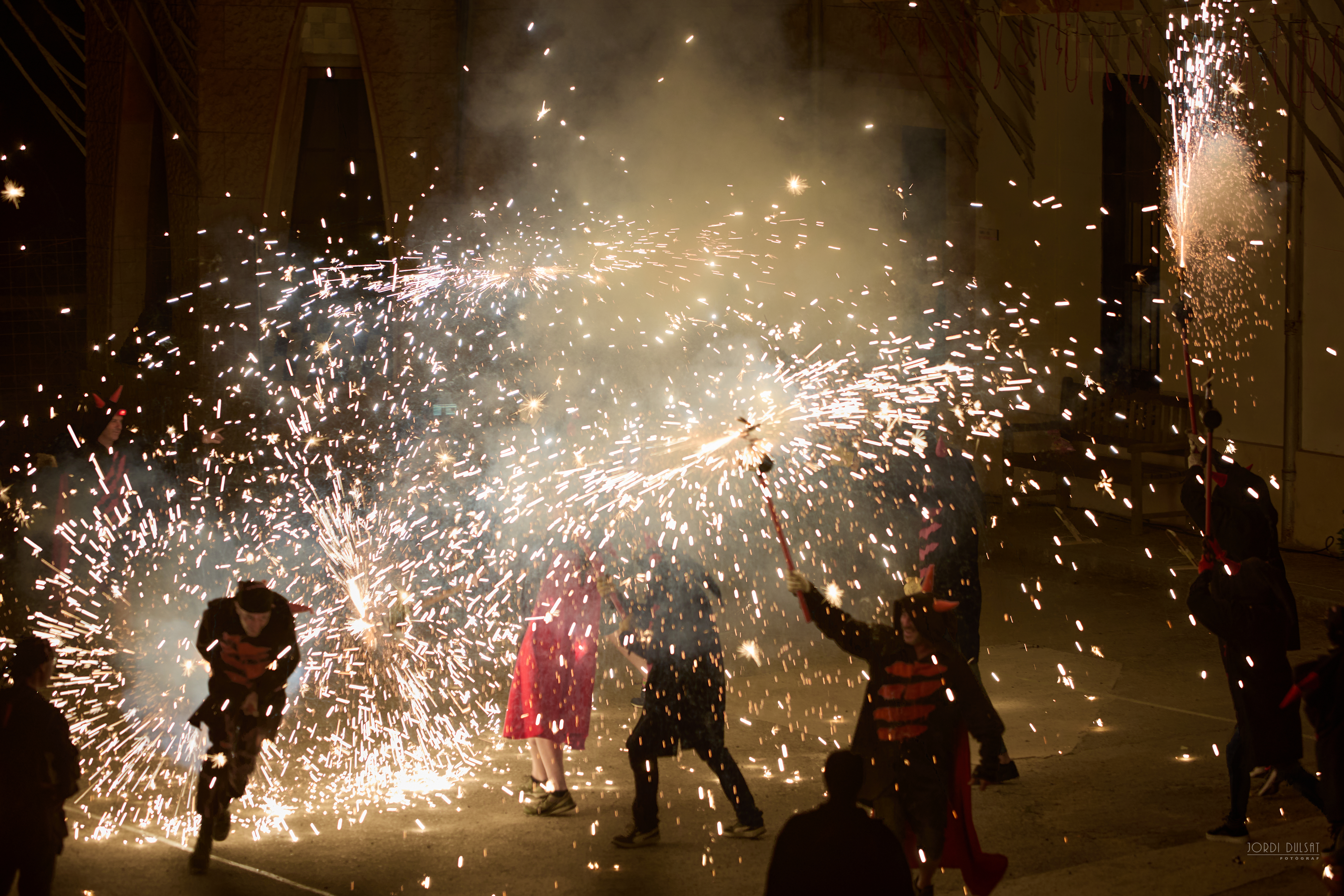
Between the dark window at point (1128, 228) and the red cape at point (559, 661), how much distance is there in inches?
343

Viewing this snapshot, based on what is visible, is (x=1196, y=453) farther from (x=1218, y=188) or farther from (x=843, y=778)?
(x=1218, y=188)

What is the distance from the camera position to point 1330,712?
454 cm

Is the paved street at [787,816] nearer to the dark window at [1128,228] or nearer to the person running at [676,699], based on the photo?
the person running at [676,699]

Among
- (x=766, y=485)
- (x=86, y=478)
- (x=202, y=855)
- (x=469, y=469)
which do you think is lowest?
(x=202, y=855)

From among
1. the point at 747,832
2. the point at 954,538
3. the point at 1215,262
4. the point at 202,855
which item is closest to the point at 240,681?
the point at 202,855

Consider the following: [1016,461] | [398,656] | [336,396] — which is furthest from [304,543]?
[1016,461]

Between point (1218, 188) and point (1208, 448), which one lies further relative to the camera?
A: point (1218, 188)

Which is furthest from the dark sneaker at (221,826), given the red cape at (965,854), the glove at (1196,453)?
the glove at (1196,453)

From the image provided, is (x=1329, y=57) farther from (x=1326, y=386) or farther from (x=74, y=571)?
(x=74, y=571)

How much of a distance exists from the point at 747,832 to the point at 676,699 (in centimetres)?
61

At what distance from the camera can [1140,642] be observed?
27.6 feet

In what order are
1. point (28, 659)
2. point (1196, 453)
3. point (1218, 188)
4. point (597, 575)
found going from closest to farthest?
point (28, 659) → point (597, 575) → point (1196, 453) → point (1218, 188)

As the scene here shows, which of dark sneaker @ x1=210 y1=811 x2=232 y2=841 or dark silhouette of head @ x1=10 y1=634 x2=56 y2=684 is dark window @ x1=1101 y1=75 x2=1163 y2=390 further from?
dark silhouette of head @ x1=10 y1=634 x2=56 y2=684

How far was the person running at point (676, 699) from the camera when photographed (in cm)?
526
